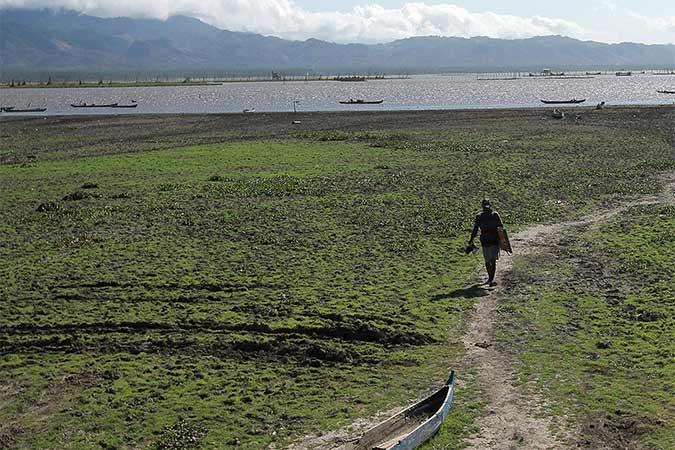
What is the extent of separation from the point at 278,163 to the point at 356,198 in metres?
12.2

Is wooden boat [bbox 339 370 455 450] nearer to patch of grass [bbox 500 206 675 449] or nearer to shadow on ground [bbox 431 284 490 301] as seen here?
patch of grass [bbox 500 206 675 449]

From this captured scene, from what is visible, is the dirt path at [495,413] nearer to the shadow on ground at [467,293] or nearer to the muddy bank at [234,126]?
the shadow on ground at [467,293]

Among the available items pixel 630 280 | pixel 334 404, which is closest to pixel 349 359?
pixel 334 404

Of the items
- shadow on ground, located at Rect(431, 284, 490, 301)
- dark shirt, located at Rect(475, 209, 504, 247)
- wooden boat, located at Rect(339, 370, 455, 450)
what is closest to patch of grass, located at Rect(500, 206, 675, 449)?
shadow on ground, located at Rect(431, 284, 490, 301)

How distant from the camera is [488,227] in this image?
19.3 meters

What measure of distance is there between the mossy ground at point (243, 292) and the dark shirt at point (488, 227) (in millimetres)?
1238

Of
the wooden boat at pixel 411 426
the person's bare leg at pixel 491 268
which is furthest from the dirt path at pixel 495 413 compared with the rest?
the person's bare leg at pixel 491 268

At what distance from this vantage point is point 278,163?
137 ft

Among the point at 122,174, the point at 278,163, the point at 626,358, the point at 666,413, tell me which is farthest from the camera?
the point at 278,163

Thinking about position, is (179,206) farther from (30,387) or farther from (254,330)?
(30,387)

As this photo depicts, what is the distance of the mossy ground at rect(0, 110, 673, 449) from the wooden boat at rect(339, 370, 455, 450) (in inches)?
12.7

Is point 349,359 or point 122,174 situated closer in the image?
point 349,359

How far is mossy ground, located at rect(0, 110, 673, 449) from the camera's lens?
12.9 meters

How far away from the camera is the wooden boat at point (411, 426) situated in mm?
10930
